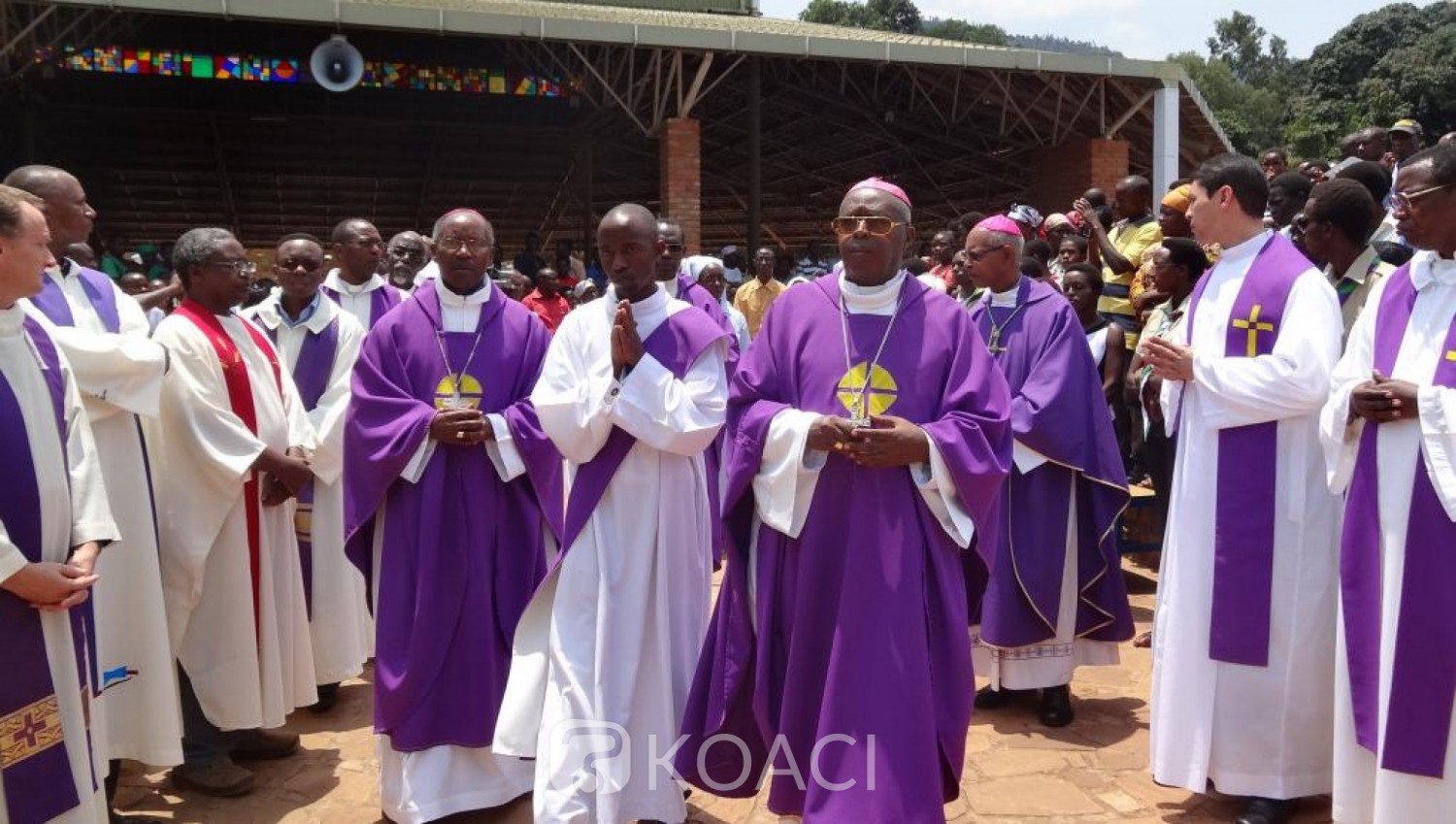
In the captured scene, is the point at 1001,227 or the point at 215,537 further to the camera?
the point at 1001,227

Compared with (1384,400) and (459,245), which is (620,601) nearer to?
(459,245)

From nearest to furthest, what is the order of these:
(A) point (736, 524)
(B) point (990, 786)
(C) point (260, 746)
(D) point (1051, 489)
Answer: (A) point (736, 524) → (B) point (990, 786) → (C) point (260, 746) → (D) point (1051, 489)

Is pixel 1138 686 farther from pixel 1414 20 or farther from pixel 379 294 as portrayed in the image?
pixel 1414 20

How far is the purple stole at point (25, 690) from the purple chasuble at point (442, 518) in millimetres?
1255

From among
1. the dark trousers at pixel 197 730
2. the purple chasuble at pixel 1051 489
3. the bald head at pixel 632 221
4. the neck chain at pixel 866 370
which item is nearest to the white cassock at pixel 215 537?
the dark trousers at pixel 197 730

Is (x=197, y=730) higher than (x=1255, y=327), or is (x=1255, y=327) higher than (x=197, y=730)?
(x=1255, y=327)

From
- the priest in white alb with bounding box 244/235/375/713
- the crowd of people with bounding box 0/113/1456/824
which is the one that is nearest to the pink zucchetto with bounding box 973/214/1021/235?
the crowd of people with bounding box 0/113/1456/824

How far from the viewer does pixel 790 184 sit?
971 inches

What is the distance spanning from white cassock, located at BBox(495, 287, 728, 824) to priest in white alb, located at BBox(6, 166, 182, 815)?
1405 millimetres

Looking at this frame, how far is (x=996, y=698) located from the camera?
19.4 feet

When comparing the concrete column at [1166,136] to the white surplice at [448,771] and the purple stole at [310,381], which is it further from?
the white surplice at [448,771]

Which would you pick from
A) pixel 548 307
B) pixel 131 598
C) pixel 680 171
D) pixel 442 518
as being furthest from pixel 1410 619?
pixel 680 171

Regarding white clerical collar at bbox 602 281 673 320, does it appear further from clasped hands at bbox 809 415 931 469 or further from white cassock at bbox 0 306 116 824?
white cassock at bbox 0 306 116 824

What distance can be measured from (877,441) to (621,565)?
117 cm
